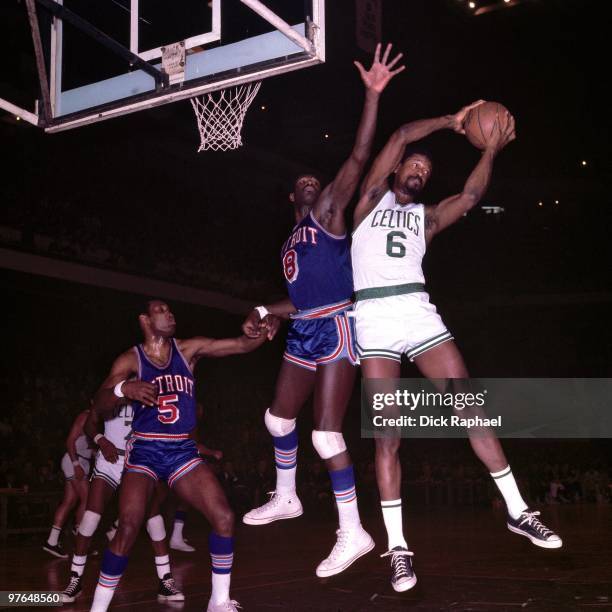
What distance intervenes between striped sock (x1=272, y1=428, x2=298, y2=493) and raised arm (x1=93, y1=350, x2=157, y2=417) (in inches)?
42.8

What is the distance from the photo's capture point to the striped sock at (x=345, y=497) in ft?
18.9

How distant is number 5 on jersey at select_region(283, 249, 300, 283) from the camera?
5926 millimetres

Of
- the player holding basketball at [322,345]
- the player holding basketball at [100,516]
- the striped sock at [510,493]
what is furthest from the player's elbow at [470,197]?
the player holding basketball at [100,516]

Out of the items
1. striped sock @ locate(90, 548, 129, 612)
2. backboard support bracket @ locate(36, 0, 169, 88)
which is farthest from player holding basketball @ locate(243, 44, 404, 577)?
backboard support bracket @ locate(36, 0, 169, 88)

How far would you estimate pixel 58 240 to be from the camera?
17.9m

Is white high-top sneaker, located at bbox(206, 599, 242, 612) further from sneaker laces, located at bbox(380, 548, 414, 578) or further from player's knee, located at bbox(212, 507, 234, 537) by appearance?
sneaker laces, located at bbox(380, 548, 414, 578)

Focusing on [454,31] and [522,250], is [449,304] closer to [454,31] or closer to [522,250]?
[522,250]

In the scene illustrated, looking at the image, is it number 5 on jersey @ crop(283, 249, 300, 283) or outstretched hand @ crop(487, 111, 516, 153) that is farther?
number 5 on jersey @ crop(283, 249, 300, 283)

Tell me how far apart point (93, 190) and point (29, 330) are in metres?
4.48

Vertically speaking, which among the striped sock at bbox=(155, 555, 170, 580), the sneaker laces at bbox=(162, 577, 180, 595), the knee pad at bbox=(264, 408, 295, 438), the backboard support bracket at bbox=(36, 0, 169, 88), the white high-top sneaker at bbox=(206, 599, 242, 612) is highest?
the backboard support bracket at bbox=(36, 0, 169, 88)

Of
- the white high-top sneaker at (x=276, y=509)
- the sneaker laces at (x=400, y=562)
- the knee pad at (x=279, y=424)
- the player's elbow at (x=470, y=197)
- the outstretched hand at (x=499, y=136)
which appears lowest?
the sneaker laces at (x=400, y=562)

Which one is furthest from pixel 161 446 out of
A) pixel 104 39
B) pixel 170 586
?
pixel 104 39

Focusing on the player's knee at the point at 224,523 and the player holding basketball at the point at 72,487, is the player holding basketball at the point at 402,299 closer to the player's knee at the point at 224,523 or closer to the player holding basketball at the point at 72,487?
the player's knee at the point at 224,523

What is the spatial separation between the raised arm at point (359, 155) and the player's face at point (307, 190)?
0.23 meters
